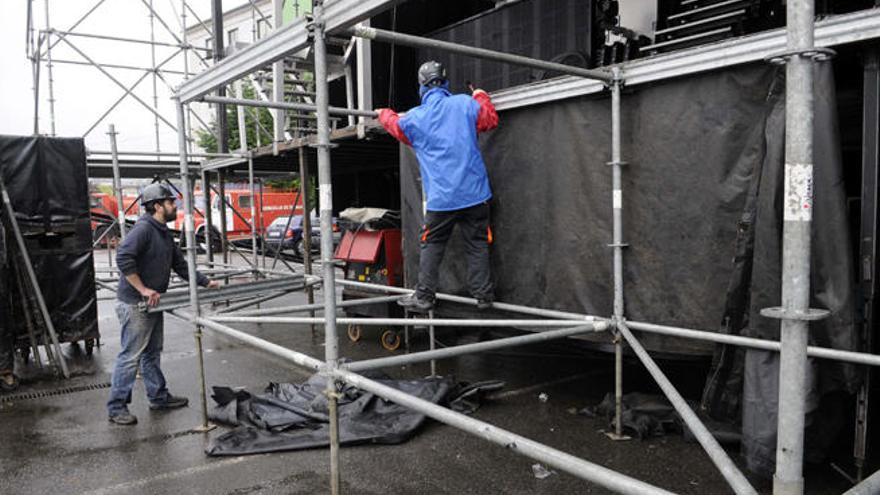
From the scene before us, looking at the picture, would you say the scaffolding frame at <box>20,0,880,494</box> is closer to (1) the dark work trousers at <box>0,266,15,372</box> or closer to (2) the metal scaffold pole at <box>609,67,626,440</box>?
(2) the metal scaffold pole at <box>609,67,626,440</box>

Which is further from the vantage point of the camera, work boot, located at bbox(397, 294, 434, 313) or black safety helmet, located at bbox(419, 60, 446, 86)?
work boot, located at bbox(397, 294, 434, 313)

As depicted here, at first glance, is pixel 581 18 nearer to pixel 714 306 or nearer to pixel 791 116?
pixel 714 306

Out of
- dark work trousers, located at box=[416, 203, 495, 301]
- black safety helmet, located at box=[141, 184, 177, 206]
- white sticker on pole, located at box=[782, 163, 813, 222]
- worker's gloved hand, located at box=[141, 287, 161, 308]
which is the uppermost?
black safety helmet, located at box=[141, 184, 177, 206]

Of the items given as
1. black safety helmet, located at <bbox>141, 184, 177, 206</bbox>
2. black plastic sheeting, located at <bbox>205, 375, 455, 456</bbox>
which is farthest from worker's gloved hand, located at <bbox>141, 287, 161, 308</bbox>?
black plastic sheeting, located at <bbox>205, 375, 455, 456</bbox>

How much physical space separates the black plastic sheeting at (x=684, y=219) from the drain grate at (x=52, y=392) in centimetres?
378

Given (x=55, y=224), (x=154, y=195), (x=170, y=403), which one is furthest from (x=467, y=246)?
(x=55, y=224)

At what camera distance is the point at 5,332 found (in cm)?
657

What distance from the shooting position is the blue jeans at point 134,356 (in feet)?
17.9

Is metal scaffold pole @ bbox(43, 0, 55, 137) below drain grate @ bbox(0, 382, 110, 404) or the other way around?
the other way around

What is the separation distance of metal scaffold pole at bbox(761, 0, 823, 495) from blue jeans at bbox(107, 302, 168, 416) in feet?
16.3

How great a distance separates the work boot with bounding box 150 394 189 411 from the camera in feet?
19.0

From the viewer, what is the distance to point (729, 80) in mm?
3891

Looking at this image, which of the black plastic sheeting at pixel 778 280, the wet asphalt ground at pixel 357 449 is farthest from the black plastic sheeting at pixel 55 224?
the black plastic sheeting at pixel 778 280

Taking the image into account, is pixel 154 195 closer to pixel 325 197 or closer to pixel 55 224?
pixel 55 224
